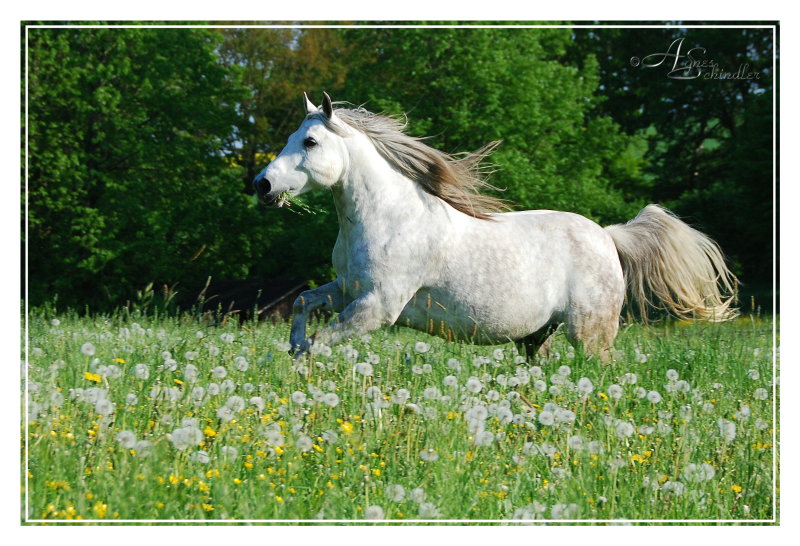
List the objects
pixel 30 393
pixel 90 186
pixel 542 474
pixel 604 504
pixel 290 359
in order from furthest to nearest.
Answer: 1. pixel 90 186
2. pixel 290 359
3. pixel 30 393
4. pixel 542 474
5. pixel 604 504

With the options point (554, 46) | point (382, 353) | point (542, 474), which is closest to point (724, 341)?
point (382, 353)

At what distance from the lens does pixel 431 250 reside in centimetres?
612

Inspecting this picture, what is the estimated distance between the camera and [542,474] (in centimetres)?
417

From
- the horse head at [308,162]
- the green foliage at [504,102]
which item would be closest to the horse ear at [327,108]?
the horse head at [308,162]

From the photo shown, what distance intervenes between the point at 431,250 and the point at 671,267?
221 centimetres

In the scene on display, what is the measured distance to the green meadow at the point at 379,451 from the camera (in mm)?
3715

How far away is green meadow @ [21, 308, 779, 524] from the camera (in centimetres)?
371

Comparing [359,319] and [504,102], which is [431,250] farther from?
[504,102]

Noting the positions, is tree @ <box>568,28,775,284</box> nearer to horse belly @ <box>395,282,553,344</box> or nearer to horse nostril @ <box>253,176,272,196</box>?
horse belly @ <box>395,282,553,344</box>

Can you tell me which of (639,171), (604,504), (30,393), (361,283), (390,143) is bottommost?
(604,504)

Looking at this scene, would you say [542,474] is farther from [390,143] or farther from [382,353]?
[390,143]

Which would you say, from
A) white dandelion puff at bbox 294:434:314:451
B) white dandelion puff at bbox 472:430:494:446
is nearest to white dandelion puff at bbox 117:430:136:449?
white dandelion puff at bbox 294:434:314:451

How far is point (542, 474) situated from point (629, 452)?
513mm

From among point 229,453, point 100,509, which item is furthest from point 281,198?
point 100,509
